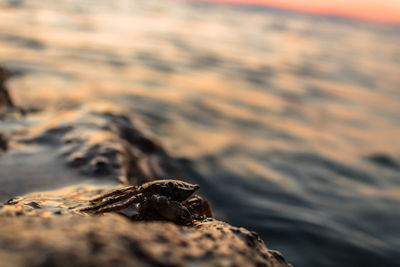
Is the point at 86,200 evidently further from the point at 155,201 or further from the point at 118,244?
the point at 118,244

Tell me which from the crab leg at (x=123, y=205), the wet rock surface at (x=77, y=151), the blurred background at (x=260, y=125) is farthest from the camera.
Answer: the blurred background at (x=260, y=125)

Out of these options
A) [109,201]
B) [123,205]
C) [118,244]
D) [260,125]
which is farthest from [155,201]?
[260,125]

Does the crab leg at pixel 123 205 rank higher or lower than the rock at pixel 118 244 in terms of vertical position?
lower

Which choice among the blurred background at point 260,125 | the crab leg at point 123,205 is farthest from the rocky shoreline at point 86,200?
the blurred background at point 260,125

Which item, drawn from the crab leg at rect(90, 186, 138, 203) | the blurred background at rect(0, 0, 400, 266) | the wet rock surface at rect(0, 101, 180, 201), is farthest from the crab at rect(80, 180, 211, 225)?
the blurred background at rect(0, 0, 400, 266)

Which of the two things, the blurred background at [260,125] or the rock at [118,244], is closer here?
the rock at [118,244]

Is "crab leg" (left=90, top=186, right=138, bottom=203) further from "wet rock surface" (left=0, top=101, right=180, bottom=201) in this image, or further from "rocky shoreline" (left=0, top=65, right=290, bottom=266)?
"wet rock surface" (left=0, top=101, right=180, bottom=201)

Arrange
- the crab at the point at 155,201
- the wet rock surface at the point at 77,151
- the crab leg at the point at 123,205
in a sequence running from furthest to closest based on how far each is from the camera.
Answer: the wet rock surface at the point at 77,151 → the crab leg at the point at 123,205 → the crab at the point at 155,201

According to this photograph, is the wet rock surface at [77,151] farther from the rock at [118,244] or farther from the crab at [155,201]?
the rock at [118,244]
